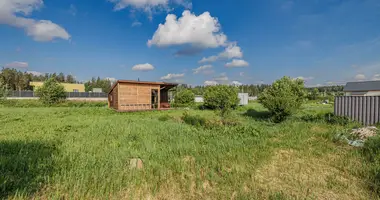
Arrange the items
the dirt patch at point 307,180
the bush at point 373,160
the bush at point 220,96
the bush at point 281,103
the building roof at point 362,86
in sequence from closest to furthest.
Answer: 1. the dirt patch at point 307,180
2. the bush at point 373,160
3. the bush at point 281,103
4. the bush at point 220,96
5. the building roof at point 362,86

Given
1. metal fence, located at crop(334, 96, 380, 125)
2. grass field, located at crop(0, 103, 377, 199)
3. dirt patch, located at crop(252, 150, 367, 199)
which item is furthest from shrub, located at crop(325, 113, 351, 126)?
dirt patch, located at crop(252, 150, 367, 199)

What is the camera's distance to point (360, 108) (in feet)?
26.4

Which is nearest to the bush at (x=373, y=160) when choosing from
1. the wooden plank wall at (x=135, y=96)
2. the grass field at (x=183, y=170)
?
the grass field at (x=183, y=170)

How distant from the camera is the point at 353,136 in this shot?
555 cm

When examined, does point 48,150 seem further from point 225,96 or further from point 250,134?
point 225,96

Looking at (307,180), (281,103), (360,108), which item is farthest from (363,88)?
(307,180)

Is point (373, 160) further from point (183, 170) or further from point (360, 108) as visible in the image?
point (360, 108)

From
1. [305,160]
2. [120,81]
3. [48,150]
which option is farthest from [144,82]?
[305,160]

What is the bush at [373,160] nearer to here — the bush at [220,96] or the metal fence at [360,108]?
the metal fence at [360,108]

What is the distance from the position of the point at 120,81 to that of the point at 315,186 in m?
15.1

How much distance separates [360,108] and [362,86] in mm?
45020

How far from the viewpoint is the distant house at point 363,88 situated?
36.5m

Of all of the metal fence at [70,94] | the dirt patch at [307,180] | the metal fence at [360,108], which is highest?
the metal fence at [70,94]

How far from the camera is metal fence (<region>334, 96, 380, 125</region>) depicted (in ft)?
24.9
